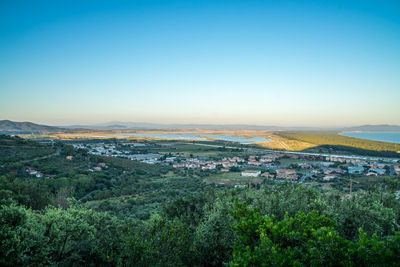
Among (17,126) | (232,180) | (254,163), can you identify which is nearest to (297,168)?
(254,163)

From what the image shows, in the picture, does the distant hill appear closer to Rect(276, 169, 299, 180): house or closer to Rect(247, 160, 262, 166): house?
Rect(247, 160, 262, 166): house

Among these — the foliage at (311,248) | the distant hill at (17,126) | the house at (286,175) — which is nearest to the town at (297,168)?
the house at (286,175)

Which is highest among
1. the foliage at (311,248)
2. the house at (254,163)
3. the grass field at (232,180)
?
the foliage at (311,248)

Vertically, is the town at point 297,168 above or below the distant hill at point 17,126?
below

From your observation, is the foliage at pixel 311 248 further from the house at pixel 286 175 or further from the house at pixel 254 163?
the house at pixel 254 163

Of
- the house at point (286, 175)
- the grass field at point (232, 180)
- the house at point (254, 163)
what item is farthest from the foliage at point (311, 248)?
the house at point (254, 163)

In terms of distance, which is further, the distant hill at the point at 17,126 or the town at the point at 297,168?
the distant hill at the point at 17,126

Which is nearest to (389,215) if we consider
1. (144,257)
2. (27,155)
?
(144,257)

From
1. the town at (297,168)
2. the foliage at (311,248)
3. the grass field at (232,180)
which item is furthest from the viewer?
the town at (297,168)

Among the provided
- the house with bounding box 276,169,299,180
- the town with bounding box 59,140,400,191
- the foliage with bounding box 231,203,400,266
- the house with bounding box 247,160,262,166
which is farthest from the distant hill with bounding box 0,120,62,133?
the foliage with bounding box 231,203,400,266

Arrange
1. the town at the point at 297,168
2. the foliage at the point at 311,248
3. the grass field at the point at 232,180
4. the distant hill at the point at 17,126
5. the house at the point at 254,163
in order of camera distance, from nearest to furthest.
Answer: the foliage at the point at 311,248, the grass field at the point at 232,180, the town at the point at 297,168, the house at the point at 254,163, the distant hill at the point at 17,126

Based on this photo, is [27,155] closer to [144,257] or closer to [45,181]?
[45,181]
